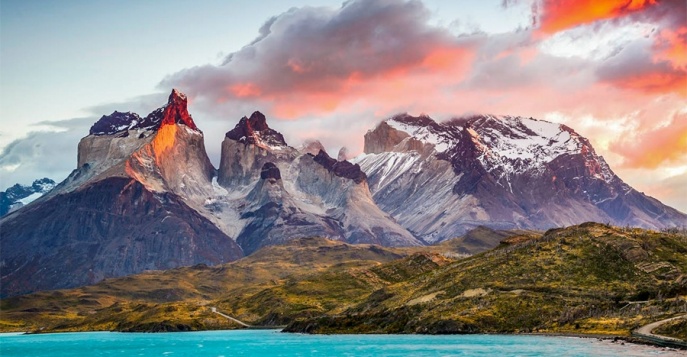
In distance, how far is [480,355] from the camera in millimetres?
194625

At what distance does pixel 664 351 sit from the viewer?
174 meters

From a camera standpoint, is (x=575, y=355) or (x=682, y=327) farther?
(x=682, y=327)

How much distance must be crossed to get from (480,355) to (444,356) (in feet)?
29.4

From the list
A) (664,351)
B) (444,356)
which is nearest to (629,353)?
(664,351)

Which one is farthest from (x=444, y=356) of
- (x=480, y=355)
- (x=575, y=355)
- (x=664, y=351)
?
(x=664, y=351)

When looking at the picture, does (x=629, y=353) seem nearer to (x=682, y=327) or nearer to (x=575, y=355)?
(x=575, y=355)

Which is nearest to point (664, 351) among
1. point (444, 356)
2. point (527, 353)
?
point (527, 353)

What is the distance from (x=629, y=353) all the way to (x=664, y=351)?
278 inches

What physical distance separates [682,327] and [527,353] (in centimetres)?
3868

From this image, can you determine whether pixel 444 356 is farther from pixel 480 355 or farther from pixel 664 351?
pixel 664 351

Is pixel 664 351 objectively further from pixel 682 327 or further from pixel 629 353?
pixel 682 327

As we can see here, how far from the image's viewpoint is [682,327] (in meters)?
200

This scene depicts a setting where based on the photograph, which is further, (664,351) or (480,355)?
(480,355)

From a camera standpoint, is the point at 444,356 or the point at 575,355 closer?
the point at 575,355
